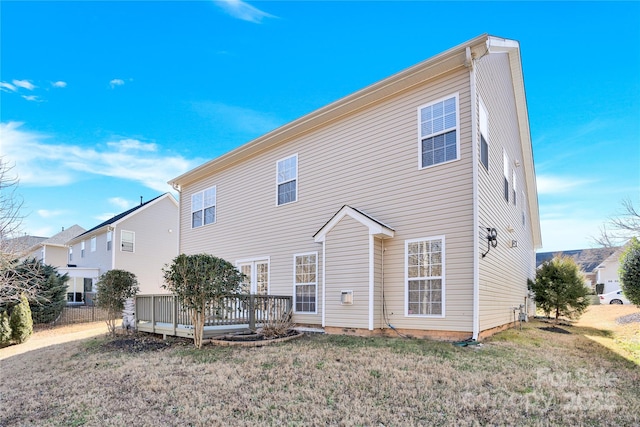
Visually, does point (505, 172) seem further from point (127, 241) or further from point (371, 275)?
point (127, 241)

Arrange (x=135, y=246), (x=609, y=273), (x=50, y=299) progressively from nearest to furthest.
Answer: (x=50, y=299)
(x=135, y=246)
(x=609, y=273)

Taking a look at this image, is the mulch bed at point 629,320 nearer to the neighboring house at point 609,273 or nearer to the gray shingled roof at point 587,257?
the neighboring house at point 609,273

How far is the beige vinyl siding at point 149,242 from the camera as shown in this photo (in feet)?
74.1

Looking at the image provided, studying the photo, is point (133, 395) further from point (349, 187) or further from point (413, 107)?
point (413, 107)

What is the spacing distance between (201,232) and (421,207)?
9351 millimetres

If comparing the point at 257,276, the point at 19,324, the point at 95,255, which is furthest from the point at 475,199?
the point at 95,255

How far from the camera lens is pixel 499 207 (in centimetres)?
959

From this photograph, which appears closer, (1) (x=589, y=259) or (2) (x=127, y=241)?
(2) (x=127, y=241)

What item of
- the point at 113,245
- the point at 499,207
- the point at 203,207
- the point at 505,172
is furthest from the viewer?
the point at 113,245

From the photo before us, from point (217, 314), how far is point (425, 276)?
14.8 feet

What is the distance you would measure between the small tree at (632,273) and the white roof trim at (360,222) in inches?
251

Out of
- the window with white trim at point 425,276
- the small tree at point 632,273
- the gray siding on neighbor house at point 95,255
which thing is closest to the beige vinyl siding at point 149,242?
the gray siding on neighbor house at point 95,255

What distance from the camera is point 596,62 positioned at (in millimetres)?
12328

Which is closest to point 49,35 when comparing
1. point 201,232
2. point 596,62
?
point 201,232
